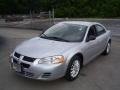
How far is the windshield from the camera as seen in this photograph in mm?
5418

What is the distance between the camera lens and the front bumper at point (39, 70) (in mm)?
4316

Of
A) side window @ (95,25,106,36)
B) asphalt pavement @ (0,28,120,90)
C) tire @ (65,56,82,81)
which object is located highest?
side window @ (95,25,106,36)

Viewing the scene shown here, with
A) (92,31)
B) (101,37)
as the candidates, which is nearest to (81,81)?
(92,31)

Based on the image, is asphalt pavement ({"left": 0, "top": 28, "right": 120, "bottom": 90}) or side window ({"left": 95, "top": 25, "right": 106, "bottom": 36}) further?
side window ({"left": 95, "top": 25, "right": 106, "bottom": 36})

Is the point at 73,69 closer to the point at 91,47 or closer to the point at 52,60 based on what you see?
the point at 52,60

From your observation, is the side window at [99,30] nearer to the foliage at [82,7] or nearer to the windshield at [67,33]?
the windshield at [67,33]

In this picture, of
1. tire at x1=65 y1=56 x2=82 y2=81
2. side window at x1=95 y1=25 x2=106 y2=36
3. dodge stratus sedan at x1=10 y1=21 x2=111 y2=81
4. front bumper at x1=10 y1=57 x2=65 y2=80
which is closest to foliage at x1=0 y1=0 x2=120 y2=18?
side window at x1=95 y1=25 x2=106 y2=36

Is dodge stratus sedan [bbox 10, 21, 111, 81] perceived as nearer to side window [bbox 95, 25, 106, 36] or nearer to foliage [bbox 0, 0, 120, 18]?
side window [bbox 95, 25, 106, 36]

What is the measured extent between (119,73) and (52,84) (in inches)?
80.7

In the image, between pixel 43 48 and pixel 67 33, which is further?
pixel 67 33

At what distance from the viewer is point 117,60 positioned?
6.75m

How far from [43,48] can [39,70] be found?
0.70 meters

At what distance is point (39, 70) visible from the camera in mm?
4312

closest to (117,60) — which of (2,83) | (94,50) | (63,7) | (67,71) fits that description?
(94,50)
